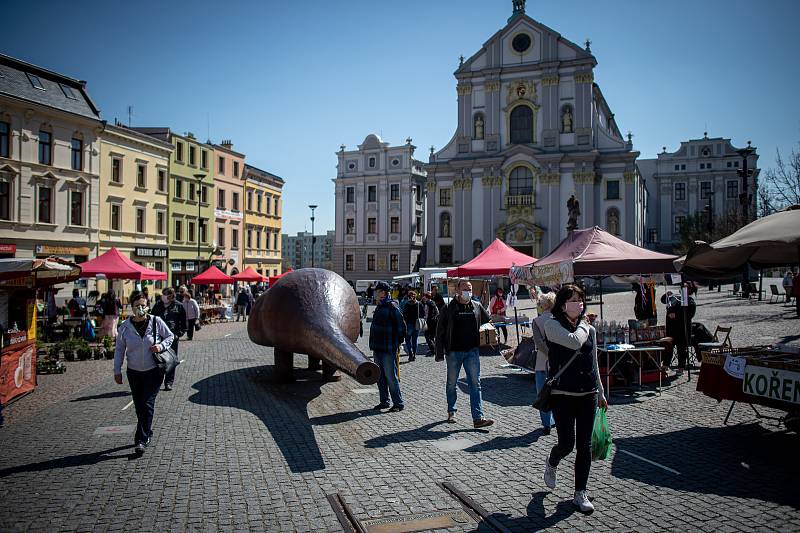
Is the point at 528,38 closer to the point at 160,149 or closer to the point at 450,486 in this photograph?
the point at 160,149

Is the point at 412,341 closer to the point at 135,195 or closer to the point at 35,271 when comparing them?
the point at 35,271

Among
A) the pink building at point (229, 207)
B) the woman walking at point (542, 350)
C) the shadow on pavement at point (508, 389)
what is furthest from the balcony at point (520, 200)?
the woman walking at point (542, 350)

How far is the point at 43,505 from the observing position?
5199 mm

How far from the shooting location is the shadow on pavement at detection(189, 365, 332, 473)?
6812 millimetres

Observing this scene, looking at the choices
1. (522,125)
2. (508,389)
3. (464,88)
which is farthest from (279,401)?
(464,88)

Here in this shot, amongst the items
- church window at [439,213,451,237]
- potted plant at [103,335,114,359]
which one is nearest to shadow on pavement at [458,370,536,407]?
potted plant at [103,335,114,359]

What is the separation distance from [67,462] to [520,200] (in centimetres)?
4628

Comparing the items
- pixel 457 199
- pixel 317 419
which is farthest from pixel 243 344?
pixel 457 199

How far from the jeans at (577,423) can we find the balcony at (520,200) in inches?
1800

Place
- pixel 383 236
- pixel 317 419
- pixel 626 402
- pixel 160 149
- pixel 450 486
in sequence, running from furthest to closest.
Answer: pixel 383 236 < pixel 160 149 < pixel 626 402 < pixel 317 419 < pixel 450 486

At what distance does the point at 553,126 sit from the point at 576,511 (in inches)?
1886

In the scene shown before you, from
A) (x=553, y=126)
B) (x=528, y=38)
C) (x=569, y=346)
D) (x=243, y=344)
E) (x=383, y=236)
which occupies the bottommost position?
(x=243, y=344)

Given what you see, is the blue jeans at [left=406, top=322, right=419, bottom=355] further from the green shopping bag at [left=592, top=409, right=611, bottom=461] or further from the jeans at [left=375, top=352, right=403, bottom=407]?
the green shopping bag at [left=592, top=409, right=611, bottom=461]

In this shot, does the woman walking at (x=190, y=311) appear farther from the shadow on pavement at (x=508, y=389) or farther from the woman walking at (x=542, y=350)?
the woman walking at (x=542, y=350)
